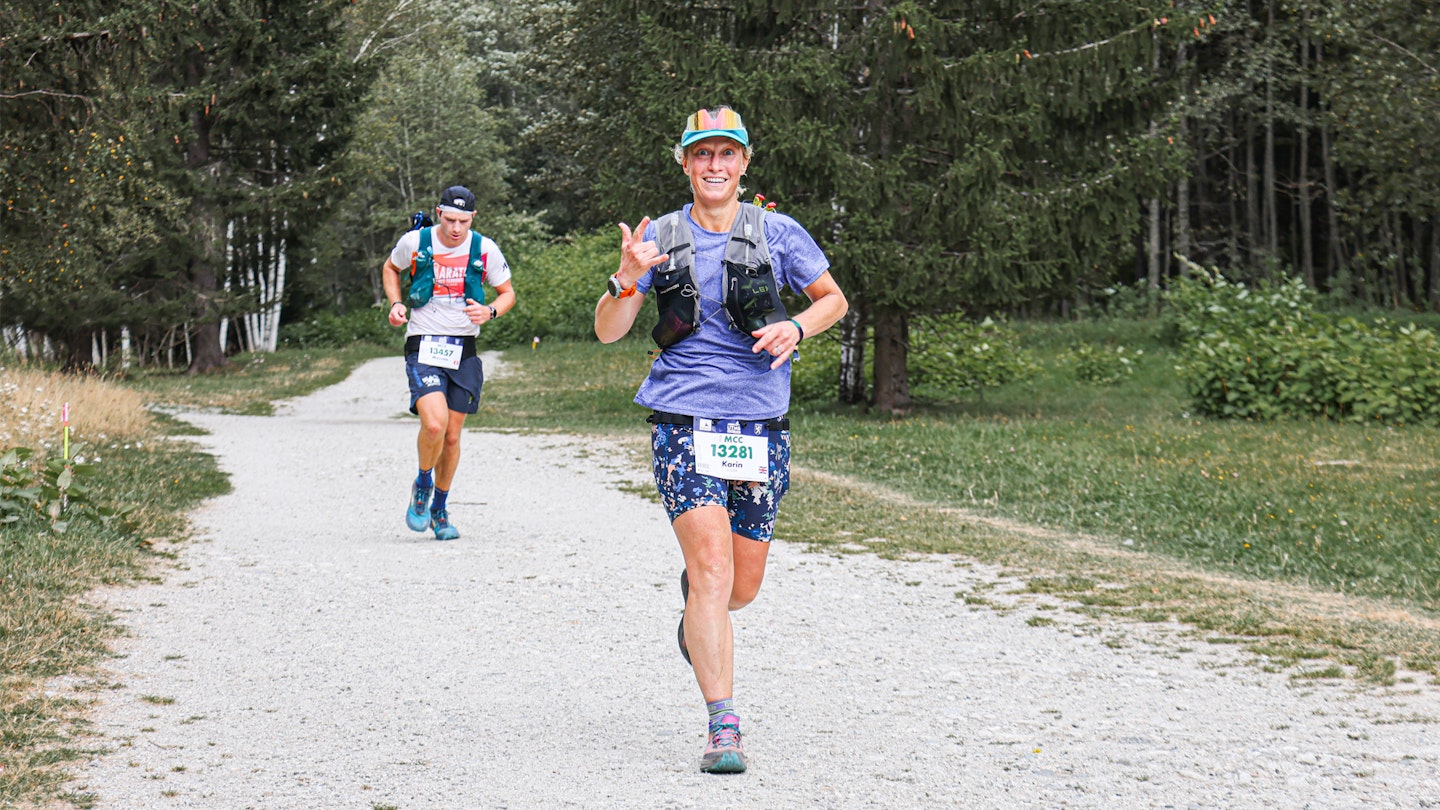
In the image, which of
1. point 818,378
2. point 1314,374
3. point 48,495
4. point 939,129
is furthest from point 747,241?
point 818,378

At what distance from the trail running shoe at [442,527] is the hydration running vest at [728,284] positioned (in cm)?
514

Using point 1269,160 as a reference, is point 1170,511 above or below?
below

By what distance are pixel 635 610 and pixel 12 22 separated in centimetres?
887

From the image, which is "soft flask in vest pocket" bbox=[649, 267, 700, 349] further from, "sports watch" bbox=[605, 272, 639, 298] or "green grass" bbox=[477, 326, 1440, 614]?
"green grass" bbox=[477, 326, 1440, 614]

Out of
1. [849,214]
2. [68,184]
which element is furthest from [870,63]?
[68,184]

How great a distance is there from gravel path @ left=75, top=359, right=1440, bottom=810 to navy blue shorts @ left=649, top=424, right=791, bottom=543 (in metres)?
0.75

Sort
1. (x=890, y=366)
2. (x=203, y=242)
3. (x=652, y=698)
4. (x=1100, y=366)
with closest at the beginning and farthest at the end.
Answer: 1. (x=652, y=698)
2. (x=890, y=366)
3. (x=1100, y=366)
4. (x=203, y=242)

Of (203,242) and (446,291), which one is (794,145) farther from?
(203,242)

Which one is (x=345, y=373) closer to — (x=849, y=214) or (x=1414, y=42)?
(x=849, y=214)

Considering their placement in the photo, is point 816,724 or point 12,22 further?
point 12,22

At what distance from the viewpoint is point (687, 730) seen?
5.18 metres

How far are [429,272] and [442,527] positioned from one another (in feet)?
5.51

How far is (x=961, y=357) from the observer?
21391 millimetres

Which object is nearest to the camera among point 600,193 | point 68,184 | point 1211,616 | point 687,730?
point 687,730
